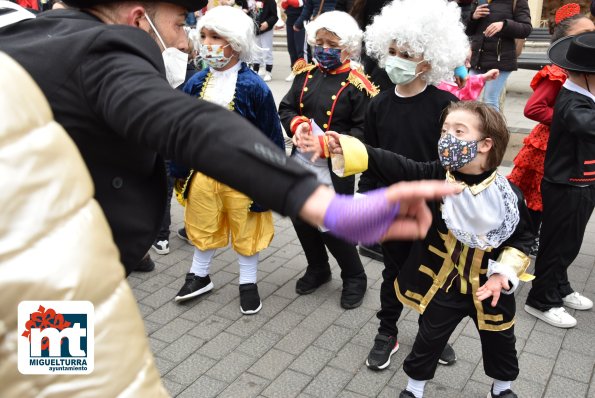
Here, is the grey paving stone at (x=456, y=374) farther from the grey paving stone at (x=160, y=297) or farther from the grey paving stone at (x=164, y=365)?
the grey paving stone at (x=160, y=297)

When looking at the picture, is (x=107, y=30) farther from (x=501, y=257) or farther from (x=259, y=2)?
(x=259, y=2)

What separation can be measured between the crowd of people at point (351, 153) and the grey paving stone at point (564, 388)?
0.36 m

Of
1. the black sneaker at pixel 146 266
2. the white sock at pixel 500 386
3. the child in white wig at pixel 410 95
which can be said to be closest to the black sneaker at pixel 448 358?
the child in white wig at pixel 410 95

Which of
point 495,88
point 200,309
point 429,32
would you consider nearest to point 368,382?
point 200,309

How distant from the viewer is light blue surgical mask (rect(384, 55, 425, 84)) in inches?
126

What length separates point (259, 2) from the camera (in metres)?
10.8

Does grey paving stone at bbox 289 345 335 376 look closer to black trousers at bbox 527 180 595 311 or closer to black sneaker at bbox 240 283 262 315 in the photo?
black sneaker at bbox 240 283 262 315

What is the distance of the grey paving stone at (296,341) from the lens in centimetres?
346

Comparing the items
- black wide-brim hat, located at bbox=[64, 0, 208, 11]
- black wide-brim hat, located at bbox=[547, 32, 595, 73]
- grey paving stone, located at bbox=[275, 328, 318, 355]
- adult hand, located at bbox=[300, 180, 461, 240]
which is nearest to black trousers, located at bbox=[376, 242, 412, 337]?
grey paving stone, located at bbox=[275, 328, 318, 355]

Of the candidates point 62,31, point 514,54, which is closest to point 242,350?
point 62,31

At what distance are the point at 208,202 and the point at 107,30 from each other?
2.56 m

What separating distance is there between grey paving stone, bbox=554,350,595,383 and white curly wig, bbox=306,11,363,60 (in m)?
2.20

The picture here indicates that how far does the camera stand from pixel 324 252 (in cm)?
418

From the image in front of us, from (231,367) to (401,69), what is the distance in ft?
5.97
